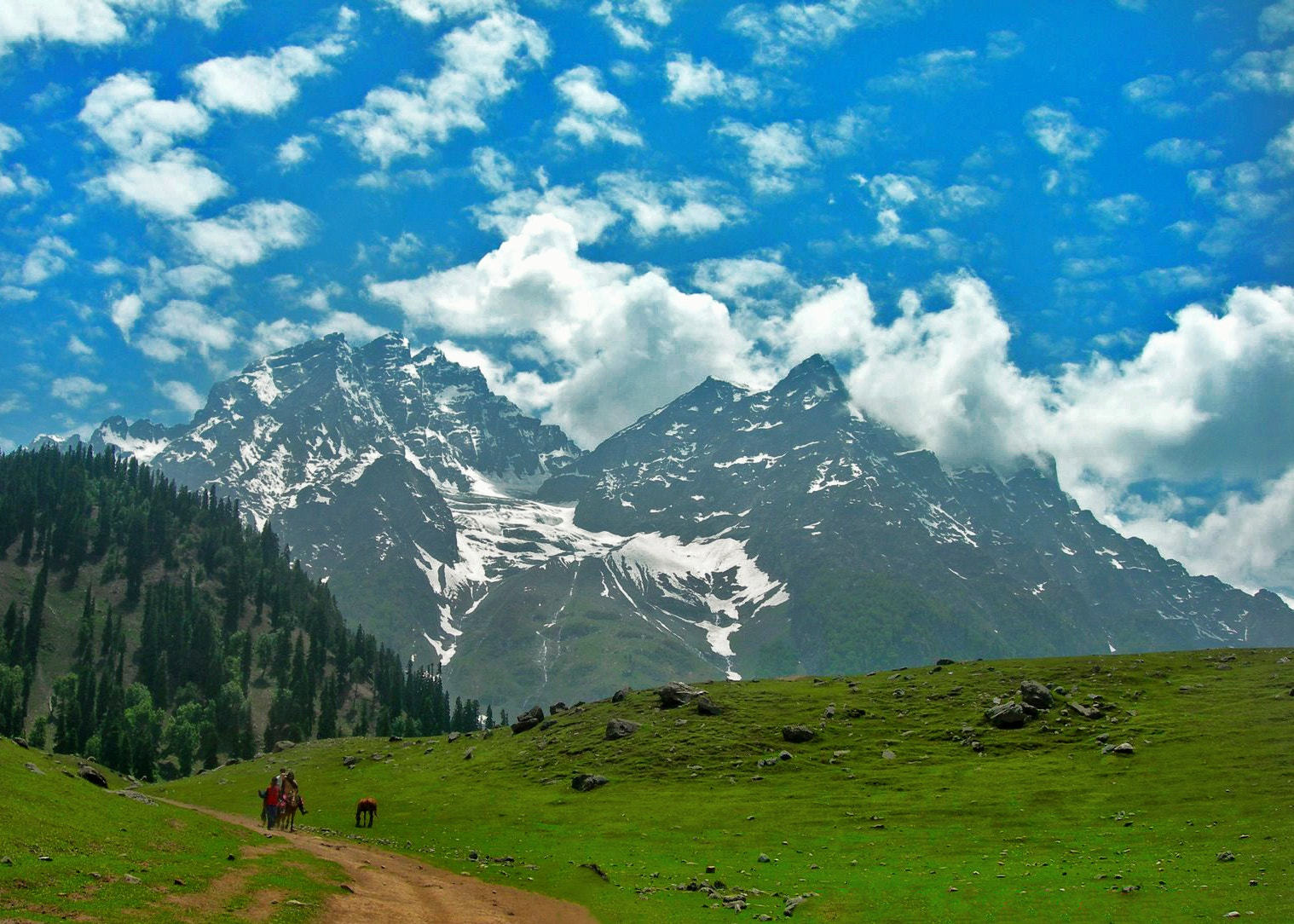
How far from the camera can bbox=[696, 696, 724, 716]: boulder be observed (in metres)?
108

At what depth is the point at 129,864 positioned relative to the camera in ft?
109

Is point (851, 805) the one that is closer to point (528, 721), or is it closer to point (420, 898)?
point (420, 898)

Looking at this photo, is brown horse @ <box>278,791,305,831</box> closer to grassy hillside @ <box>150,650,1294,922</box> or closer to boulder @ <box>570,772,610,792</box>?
grassy hillside @ <box>150,650,1294,922</box>

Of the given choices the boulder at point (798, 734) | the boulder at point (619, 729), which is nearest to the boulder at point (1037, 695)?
the boulder at point (798, 734)

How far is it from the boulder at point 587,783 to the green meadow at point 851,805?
1550 mm

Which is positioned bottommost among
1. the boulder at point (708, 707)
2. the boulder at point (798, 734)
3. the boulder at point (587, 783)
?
the boulder at point (587, 783)

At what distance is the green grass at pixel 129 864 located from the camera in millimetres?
27625

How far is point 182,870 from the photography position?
113ft

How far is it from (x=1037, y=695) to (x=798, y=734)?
25158 millimetres

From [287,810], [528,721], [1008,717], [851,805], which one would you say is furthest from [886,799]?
[528,721]

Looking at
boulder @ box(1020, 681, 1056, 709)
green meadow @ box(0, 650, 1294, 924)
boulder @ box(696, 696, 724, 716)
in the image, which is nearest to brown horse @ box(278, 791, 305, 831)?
green meadow @ box(0, 650, 1294, 924)

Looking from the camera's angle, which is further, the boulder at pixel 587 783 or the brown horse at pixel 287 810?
the boulder at pixel 587 783

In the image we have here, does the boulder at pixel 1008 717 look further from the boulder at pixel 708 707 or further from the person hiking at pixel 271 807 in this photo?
the person hiking at pixel 271 807

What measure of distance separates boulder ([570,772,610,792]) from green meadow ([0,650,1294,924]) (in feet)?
5.09
